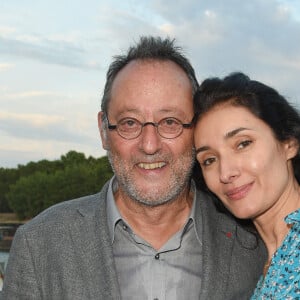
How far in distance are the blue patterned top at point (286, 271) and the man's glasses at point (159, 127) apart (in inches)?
40.8

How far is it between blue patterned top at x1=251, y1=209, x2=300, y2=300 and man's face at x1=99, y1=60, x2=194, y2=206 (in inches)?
37.4

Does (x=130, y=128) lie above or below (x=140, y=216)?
above

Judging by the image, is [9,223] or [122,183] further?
[9,223]

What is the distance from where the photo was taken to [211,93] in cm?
451

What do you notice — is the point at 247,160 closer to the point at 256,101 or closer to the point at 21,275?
the point at 256,101

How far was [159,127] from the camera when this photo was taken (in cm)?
458

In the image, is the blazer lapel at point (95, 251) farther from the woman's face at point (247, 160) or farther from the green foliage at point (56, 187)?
the green foliage at point (56, 187)

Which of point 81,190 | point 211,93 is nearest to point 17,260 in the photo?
point 211,93

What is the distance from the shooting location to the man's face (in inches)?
181

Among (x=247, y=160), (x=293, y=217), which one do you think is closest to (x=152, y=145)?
(x=247, y=160)

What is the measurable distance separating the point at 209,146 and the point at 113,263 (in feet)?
3.45

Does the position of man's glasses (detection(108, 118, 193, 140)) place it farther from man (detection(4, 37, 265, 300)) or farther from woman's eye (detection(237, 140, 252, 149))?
woman's eye (detection(237, 140, 252, 149))

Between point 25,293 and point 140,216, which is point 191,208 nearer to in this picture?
point 140,216

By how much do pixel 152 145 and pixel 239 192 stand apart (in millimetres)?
723
